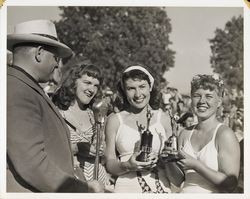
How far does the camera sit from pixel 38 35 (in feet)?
10.8

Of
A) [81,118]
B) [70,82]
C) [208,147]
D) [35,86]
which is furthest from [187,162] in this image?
[35,86]

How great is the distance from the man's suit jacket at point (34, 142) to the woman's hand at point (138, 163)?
0.34 metres

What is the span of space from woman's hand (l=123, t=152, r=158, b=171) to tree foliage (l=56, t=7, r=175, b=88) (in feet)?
1.87

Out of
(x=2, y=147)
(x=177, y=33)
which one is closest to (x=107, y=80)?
(x=177, y=33)

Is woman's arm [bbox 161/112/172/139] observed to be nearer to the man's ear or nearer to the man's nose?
the man's nose

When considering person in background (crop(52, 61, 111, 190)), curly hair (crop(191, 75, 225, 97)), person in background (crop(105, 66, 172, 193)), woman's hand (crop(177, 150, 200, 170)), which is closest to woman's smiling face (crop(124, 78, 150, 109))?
person in background (crop(105, 66, 172, 193))

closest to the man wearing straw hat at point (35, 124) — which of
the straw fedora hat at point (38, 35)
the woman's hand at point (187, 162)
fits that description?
the straw fedora hat at point (38, 35)

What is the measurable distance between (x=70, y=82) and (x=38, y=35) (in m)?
0.40

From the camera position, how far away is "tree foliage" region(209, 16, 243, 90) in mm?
3369

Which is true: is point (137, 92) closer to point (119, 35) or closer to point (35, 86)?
point (119, 35)

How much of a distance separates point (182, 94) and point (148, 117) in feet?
0.96

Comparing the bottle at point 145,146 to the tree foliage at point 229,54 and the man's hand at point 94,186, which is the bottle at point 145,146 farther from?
the tree foliage at point 229,54

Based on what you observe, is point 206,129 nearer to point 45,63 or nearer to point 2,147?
point 45,63

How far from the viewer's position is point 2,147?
327 centimetres
